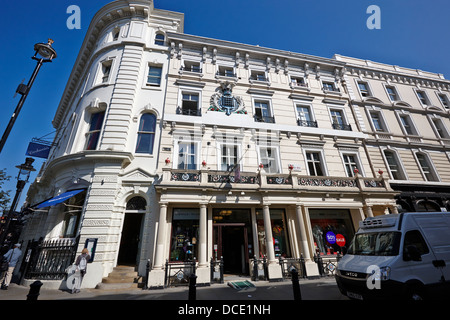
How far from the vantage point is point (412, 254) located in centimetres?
546

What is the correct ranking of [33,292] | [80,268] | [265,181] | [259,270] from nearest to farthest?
[33,292] < [80,268] < [259,270] < [265,181]

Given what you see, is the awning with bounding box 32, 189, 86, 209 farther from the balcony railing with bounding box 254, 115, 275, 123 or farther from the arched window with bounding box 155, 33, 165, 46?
the arched window with bounding box 155, 33, 165, 46

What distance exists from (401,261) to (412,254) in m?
0.43

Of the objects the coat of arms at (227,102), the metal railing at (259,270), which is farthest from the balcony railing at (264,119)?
the metal railing at (259,270)

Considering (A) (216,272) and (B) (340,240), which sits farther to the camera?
(B) (340,240)

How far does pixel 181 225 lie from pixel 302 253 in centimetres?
697

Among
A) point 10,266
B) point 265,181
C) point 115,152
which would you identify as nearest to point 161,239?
point 115,152

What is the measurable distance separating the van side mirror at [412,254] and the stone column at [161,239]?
30.0ft

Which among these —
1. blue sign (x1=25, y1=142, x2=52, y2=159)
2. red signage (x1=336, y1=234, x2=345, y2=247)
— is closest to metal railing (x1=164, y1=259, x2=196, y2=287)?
red signage (x1=336, y1=234, x2=345, y2=247)

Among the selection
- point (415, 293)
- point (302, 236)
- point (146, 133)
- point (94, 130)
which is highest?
point (94, 130)

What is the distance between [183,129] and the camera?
12.9m

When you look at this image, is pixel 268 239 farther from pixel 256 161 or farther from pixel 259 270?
pixel 256 161

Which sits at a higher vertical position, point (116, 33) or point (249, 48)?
point (116, 33)
